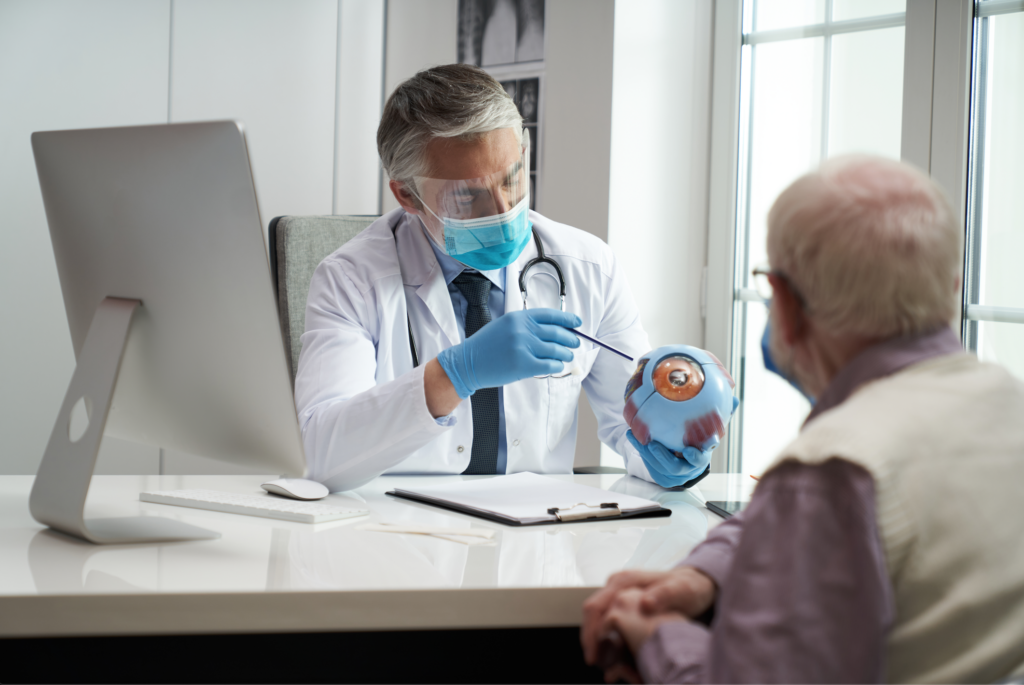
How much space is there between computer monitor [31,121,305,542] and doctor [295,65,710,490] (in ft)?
1.08

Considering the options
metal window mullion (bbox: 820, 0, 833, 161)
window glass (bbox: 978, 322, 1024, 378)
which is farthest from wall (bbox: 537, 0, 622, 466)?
window glass (bbox: 978, 322, 1024, 378)

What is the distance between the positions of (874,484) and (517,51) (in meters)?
2.42

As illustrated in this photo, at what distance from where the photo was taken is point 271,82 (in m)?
3.00

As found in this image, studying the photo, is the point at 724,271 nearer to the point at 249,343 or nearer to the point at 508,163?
the point at 508,163

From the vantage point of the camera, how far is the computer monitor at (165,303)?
89 centimetres

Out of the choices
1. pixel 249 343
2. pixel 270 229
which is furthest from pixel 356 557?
pixel 270 229

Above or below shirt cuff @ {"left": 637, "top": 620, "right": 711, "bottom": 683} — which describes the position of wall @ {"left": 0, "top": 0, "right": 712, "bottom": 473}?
above

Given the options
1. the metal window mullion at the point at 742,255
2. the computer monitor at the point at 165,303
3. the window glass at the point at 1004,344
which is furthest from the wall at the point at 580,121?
the computer monitor at the point at 165,303

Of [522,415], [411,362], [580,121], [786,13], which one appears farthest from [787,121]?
[411,362]

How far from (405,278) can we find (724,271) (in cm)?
129

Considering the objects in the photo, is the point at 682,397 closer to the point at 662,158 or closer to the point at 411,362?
the point at 411,362

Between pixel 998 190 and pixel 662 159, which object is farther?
pixel 662 159

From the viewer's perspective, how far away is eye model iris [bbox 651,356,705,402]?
1155mm

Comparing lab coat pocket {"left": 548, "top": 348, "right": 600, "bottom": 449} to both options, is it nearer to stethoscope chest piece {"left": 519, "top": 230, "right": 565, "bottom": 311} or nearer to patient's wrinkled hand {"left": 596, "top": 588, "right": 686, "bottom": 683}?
stethoscope chest piece {"left": 519, "top": 230, "right": 565, "bottom": 311}
